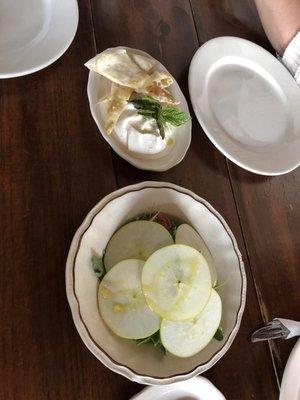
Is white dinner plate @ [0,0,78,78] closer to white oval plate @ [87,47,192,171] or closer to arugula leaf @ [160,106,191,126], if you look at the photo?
white oval plate @ [87,47,192,171]

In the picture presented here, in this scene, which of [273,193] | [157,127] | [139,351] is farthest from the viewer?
[273,193]

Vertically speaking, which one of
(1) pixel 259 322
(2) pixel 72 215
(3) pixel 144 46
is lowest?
(1) pixel 259 322

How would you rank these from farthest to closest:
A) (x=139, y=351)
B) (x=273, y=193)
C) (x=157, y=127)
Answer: (x=273, y=193), (x=157, y=127), (x=139, y=351)

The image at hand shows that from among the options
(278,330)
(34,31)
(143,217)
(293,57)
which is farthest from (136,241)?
(293,57)

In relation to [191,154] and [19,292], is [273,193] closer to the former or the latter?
[191,154]

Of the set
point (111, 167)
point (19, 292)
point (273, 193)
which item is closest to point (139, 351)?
point (19, 292)

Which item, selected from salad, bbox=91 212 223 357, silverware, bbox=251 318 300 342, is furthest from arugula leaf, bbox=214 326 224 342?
silverware, bbox=251 318 300 342
